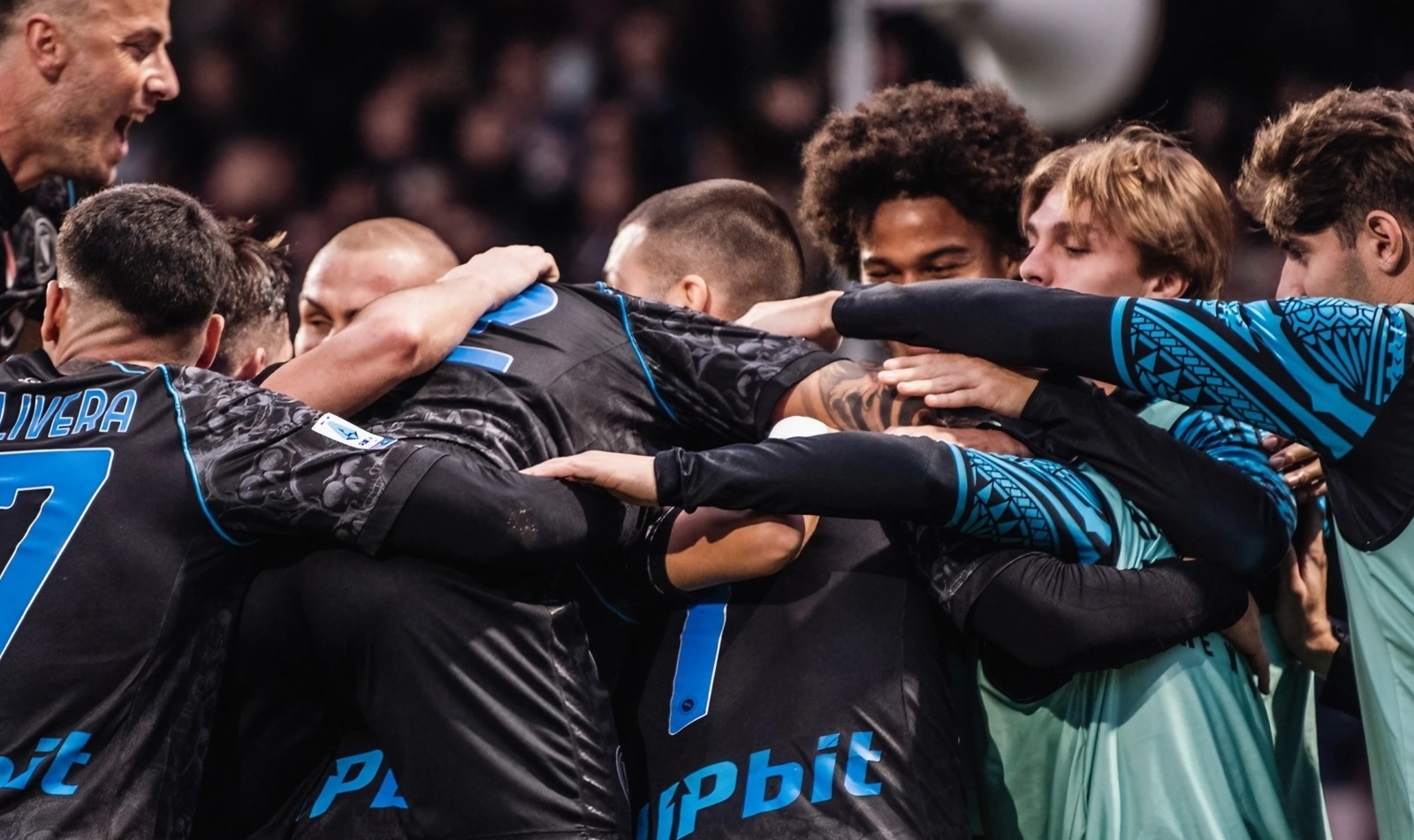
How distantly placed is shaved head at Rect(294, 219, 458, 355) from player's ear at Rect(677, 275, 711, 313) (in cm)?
64

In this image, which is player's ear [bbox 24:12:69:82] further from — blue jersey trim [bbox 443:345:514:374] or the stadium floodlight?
the stadium floodlight

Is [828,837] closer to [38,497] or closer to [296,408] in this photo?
[296,408]

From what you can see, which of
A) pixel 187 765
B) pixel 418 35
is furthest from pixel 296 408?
pixel 418 35

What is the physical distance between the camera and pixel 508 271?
2.48 meters

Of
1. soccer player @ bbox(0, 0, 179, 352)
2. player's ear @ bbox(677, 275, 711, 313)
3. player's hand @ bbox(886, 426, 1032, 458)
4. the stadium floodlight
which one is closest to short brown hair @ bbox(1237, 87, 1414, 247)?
player's hand @ bbox(886, 426, 1032, 458)

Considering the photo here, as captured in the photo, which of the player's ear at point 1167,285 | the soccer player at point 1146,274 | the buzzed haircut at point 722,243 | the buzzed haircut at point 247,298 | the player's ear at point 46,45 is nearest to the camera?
the soccer player at point 1146,274

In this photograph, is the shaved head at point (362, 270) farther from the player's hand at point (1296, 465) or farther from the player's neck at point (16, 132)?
the player's hand at point (1296, 465)

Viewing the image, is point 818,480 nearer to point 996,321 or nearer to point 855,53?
point 996,321

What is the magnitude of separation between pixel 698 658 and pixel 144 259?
1.02 metres

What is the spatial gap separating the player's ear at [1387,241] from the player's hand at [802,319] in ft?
2.73

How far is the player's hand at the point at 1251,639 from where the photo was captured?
2287 millimetres

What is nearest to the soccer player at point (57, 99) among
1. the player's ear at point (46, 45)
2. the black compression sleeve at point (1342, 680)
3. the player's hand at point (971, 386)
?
the player's ear at point (46, 45)

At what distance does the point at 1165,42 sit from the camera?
528 centimetres

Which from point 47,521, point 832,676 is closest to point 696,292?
point 832,676
